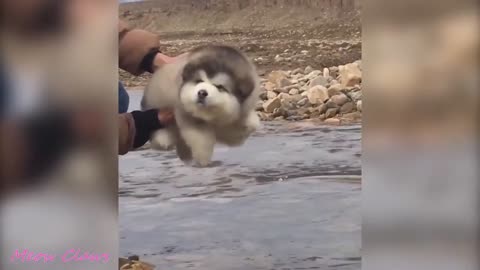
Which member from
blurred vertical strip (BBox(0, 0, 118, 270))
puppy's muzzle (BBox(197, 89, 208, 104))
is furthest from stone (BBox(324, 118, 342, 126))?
blurred vertical strip (BBox(0, 0, 118, 270))

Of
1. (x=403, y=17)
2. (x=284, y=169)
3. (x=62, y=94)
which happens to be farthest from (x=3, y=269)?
(x=403, y=17)

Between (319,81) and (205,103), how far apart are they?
310 millimetres

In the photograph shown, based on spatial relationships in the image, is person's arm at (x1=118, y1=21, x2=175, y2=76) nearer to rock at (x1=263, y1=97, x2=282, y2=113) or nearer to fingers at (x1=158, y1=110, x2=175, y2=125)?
fingers at (x1=158, y1=110, x2=175, y2=125)

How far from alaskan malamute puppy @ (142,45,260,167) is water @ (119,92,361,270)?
0.03 meters

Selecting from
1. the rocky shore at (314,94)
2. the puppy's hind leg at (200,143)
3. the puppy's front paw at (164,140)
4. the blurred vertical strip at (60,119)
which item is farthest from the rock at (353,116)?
the blurred vertical strip at (60,119)

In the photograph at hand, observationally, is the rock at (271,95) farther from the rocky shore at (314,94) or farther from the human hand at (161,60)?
the human hand at (161,60)

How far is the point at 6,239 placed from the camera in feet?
6.55

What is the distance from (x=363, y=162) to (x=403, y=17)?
0.38m

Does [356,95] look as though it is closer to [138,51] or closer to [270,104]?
[270,104]

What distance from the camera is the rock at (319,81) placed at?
6.59 ft

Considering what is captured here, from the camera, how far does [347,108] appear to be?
200cm

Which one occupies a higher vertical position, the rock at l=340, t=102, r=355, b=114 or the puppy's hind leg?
the rock at l=340, t=102, r=355, b=114

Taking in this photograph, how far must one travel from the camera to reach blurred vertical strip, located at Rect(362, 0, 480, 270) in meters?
1.98

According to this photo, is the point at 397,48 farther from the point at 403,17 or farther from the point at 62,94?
the point at 62,94
